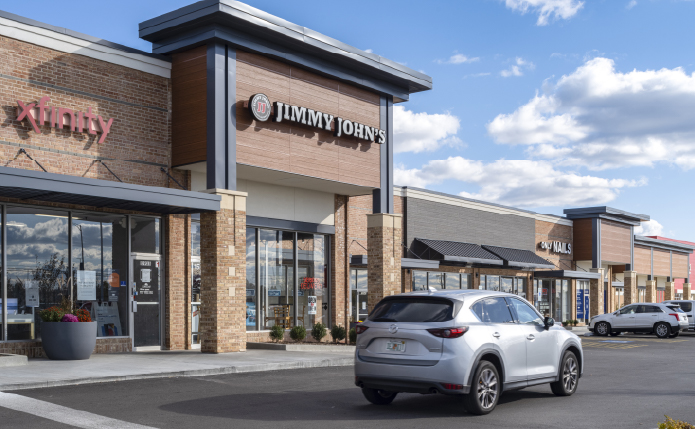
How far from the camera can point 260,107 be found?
19.0 m

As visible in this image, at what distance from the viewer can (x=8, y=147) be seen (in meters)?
15.6

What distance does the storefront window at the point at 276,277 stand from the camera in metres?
22.3

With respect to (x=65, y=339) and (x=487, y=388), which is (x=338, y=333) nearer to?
(x=65, y=339)

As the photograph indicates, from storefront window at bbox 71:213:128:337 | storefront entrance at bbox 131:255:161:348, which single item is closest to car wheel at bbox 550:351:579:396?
storefront entrance at bbox 131:255:161:348

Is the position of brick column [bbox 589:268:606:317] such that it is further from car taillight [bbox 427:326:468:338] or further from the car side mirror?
car taillight [bbox 427:326:468:338]

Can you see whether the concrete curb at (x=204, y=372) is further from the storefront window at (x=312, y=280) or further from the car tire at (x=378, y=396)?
the storefront window at (x=312, y=280)

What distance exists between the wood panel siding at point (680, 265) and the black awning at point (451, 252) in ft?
96.6

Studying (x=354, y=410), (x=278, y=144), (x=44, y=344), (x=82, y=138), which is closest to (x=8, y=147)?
(x=82, y=138)

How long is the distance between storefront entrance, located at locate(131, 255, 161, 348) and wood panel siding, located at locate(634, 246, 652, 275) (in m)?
38.6

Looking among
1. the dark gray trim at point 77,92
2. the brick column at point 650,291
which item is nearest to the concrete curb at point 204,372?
the dark gray trim at point 77,92

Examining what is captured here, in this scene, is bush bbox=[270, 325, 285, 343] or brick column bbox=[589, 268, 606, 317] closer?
bush bbox=[270, 325, 285, 343]

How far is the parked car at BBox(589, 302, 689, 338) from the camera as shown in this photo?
30578 millimetres

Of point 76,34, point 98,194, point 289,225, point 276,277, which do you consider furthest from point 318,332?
point 76,34

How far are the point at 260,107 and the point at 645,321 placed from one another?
20.8 m
